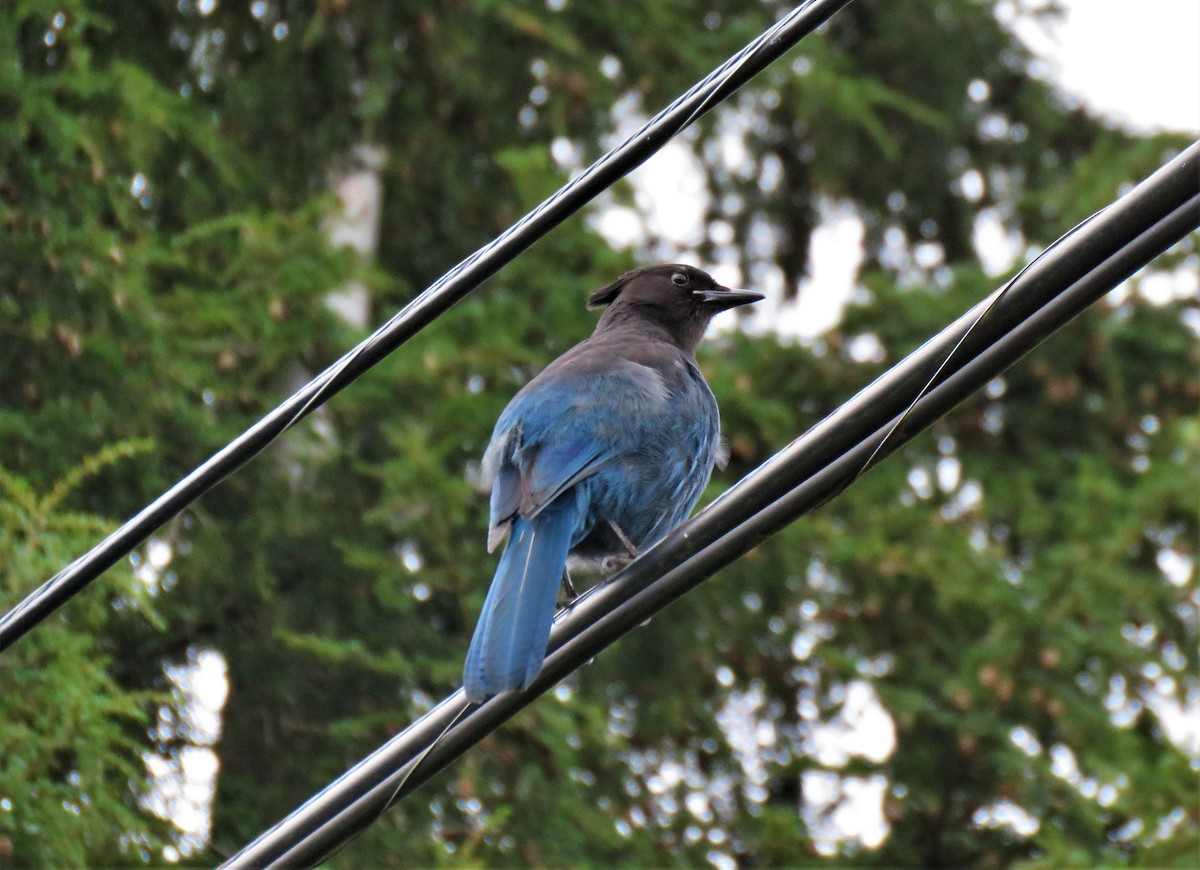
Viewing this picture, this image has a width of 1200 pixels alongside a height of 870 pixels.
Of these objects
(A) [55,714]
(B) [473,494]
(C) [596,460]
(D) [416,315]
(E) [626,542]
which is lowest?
(D) [416,315]

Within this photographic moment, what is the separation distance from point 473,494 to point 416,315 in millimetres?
4172

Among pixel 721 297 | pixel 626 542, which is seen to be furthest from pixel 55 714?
pixel 721 297

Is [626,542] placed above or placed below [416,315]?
above

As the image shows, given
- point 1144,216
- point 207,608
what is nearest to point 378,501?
point 207,608

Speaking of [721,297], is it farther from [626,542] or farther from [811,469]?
[811,469]

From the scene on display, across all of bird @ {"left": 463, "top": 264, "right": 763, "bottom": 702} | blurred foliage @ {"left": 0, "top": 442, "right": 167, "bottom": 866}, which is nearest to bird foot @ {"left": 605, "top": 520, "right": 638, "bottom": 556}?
bird @ {"left": 463, "top": 264, "right": 763, "bottom": 702}

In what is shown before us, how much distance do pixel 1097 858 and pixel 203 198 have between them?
5.18 metres

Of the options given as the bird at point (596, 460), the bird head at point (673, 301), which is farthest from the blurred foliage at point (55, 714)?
the bird head at point (673, 301)

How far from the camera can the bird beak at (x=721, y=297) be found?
613cm

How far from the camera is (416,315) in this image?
141 inches

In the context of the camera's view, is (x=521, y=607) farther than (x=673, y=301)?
No

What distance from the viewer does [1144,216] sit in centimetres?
278

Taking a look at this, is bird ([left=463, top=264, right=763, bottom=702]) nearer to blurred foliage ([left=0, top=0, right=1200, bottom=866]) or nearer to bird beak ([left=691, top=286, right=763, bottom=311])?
bird beak ([left=691, top=286, right=763, bottom=311])

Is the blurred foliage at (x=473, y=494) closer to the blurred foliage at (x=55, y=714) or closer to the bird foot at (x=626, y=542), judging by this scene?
the blurred foliage at (x=55, y=714)
